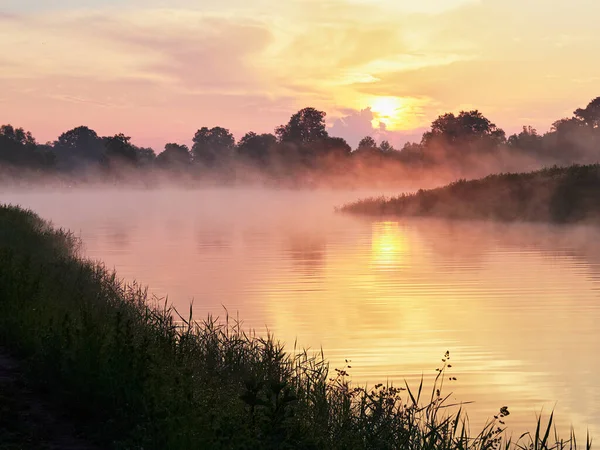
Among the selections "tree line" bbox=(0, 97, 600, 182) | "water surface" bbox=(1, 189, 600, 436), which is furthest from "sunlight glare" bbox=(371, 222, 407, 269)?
"tree line" bbox=(0, 97, 600, 182)

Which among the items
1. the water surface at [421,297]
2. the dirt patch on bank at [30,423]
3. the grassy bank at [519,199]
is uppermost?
the grassy bank at [519,199]

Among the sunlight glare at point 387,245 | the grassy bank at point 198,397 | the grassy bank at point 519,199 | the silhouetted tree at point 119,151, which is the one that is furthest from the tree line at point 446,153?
the grassy bank at point 198,397

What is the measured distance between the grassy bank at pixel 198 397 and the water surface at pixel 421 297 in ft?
4.87

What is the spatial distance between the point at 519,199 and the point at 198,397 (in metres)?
57.7

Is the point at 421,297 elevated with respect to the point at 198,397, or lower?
lower

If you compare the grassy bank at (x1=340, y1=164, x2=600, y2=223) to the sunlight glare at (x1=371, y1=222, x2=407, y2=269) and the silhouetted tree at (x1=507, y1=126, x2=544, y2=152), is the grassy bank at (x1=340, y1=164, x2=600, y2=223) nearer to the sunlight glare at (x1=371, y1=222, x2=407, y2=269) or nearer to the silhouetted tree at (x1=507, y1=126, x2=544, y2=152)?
the sunlight glare at (x1=371, y1=222, x2=407, y2=269)

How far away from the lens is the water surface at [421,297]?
16.0 m

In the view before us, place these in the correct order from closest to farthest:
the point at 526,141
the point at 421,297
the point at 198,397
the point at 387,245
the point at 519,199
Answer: the point at 198,397
the point at 421,297
the point at 387,245
the point at 519,199
the point at 526,141

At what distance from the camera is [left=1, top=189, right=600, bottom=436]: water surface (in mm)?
15984

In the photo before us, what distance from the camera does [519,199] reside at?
6588 cm

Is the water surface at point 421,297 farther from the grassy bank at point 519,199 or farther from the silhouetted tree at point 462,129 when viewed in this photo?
the silhouetted tree at point 462,129

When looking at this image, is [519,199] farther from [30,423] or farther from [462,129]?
[462,129]

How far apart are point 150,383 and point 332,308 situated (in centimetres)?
1373

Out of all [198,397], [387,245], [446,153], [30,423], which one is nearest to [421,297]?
[198,397]
